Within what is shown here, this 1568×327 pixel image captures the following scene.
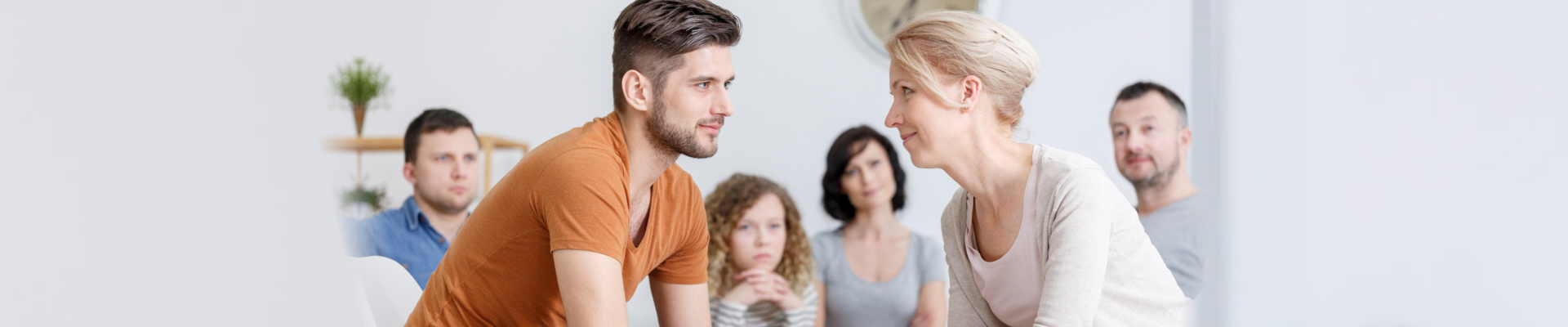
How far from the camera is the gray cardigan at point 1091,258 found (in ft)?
3.44

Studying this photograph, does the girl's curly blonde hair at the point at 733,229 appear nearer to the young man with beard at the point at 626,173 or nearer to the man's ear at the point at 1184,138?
the man's ear at the point at 1184,138

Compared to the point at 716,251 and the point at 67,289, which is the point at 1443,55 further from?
the point at 716,251

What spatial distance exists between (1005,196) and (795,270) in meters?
1.40

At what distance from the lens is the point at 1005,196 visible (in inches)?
47.4

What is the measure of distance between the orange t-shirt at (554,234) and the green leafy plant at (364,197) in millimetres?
1579

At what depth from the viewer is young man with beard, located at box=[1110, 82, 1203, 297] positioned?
233 centimetres

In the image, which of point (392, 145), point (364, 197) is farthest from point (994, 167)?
point (364, 197)

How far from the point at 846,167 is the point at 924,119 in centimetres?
142

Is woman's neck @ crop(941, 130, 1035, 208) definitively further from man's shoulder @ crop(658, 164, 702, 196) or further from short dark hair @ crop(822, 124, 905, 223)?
short dark hair @ crop(822, 124, 905, 223)

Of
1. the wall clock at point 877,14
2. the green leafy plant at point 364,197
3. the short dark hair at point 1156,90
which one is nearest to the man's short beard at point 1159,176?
the short dark hair at point 1156,90

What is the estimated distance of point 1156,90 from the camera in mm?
2371

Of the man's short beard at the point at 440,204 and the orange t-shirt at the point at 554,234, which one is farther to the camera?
the man's short beard at the point at 440,204

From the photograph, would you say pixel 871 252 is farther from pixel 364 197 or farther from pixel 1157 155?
pixel 364 197

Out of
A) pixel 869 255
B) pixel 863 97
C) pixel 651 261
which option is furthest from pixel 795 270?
pixel 651 261
